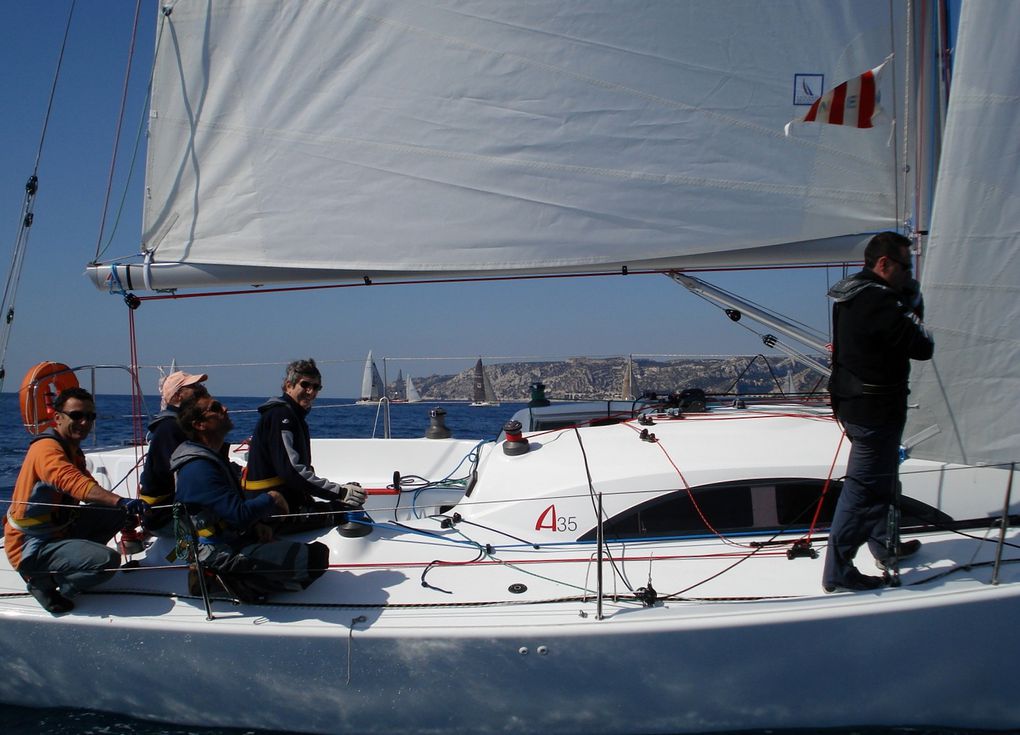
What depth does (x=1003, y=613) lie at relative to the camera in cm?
251

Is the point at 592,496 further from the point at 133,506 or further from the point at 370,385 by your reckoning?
the point at 370,385

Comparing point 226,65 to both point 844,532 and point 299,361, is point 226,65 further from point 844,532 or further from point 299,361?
point 844,532

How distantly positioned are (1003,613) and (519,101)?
10.9ft

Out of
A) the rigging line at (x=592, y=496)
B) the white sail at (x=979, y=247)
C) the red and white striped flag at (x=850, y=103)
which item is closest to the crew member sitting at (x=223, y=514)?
the rigging line at (x=592, y=496)

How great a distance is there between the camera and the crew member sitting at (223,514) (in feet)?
8.82

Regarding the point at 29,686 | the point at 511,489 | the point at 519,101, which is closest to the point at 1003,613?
the point at 511,489

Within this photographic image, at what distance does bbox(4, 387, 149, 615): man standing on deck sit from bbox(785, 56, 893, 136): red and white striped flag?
3.60 meters

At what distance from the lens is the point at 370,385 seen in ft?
20.1

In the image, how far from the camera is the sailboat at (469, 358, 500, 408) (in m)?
5.98

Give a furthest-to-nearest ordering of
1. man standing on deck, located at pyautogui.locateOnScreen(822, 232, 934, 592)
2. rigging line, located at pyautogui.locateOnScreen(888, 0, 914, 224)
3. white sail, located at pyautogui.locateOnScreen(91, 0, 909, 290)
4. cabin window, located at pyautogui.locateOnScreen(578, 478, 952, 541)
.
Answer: white sail, located at pyautogui.locateOnScreen(91, 0, 909, 290) → rigging line, located at pyautogui.locateOnScreen(888, 0, 914, 224) → cabin window, located at pyautogui.locateOnScreen(578, 478, 952, 541) → man standing on deck, located at pyautogui.locateOnScreen(822, 232, 934, 592)

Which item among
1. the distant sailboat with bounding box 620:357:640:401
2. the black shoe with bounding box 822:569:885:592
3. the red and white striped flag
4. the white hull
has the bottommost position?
the white hull

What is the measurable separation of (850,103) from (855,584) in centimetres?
231

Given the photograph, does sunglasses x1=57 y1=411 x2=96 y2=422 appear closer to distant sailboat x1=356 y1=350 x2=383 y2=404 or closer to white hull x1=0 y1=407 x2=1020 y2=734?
white hull x1=0 y1=407 x2=1020 y2=734

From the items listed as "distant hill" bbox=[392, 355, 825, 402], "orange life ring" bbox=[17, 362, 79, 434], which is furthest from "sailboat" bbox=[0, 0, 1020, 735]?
"distant hill" bbox=[392, 355, 825, 402]
